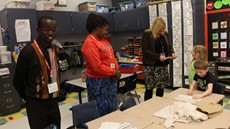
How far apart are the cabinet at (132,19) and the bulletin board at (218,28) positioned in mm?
1527

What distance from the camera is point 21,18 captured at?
448 centimetres

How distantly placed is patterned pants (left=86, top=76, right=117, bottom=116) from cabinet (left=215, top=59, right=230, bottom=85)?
2827 millimetres

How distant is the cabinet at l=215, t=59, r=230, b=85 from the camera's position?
431cm

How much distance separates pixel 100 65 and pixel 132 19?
389cm

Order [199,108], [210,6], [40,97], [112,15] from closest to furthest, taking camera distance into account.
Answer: [40,97] → [199,108] → [210,6] → [112,15]

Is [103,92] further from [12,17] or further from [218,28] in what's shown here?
[218,28]

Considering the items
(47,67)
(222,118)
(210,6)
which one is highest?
(210,6)

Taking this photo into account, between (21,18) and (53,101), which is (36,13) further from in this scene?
(53,101)

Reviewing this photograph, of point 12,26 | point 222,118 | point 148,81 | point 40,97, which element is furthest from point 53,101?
point 12,26

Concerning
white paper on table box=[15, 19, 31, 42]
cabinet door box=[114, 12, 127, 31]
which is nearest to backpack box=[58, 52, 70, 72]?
white paper on table box=[15, 19, 31, 42]

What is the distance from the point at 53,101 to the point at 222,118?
149 centimetres

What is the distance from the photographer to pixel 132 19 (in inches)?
234

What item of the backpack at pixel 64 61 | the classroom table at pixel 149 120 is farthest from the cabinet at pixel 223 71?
the backpack at pixel 64 61

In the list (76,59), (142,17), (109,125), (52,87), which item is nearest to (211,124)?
(109,125)
